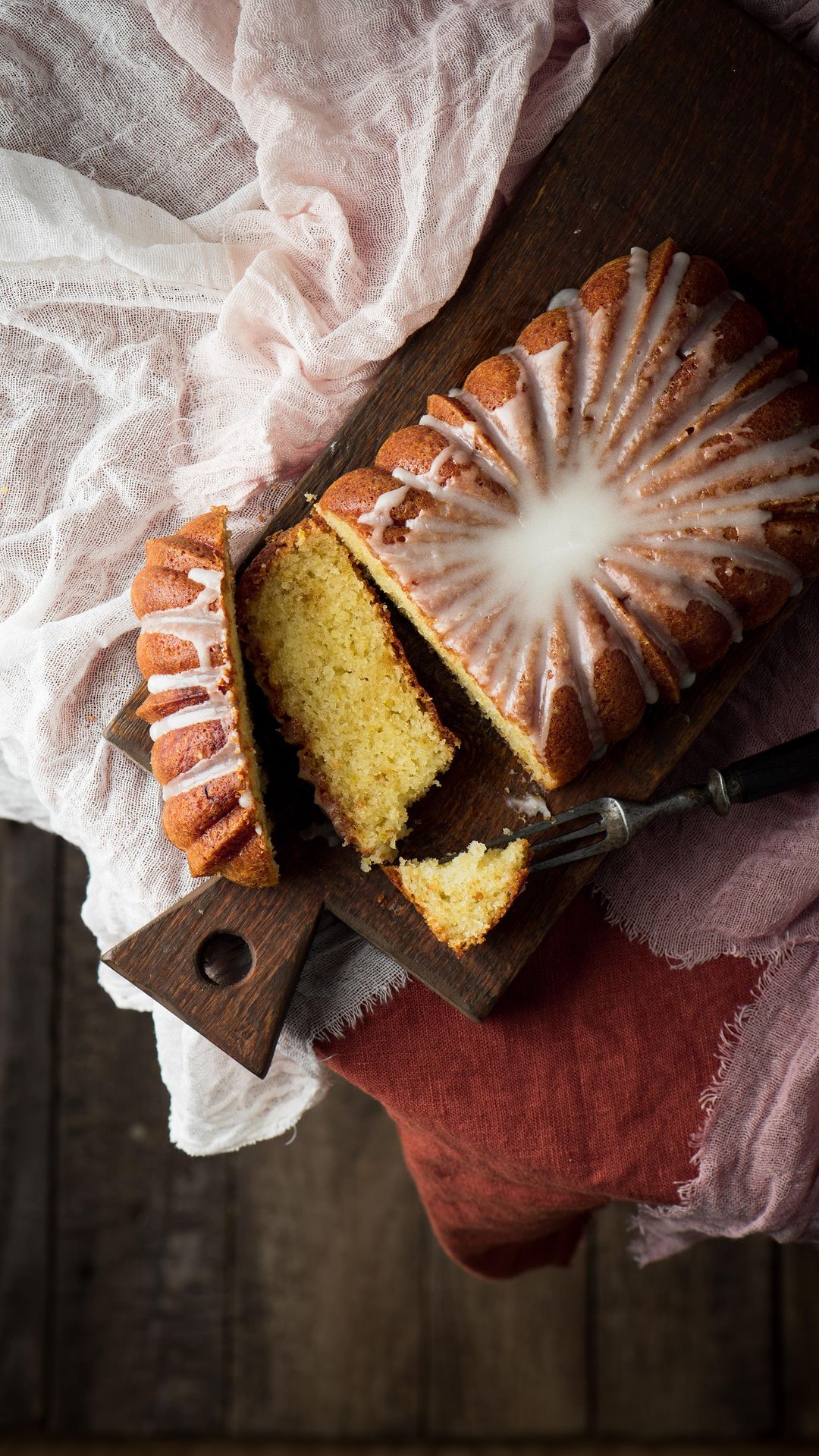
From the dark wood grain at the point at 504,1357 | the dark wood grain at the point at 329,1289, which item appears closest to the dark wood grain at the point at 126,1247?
the dark wood grain at the point at 329,1289

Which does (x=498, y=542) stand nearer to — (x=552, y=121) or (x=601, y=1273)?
(x=552, y=121)

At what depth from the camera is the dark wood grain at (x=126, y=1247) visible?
3.92 metres

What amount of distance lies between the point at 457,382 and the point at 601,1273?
2.98 metres

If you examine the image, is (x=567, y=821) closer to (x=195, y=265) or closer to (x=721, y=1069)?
(x=721, y=1069)

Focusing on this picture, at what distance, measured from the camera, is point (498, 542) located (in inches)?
92.3

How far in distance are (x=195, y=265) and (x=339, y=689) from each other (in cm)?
96

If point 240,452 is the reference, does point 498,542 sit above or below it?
below

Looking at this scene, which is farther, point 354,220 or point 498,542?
point 354,220

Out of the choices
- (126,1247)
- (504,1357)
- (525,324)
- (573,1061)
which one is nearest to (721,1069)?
(573,1061)

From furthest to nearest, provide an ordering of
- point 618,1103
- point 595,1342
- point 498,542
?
point 595,1342, point 618,1103, point 498,542

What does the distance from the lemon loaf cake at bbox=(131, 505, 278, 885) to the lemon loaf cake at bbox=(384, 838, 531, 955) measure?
0.32m

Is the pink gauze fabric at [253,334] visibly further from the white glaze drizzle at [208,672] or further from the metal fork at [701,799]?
the white glaze drizzle at [208,672]

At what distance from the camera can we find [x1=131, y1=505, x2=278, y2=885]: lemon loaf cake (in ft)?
7.47

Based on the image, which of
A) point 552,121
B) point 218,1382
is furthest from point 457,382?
point 218,1382
